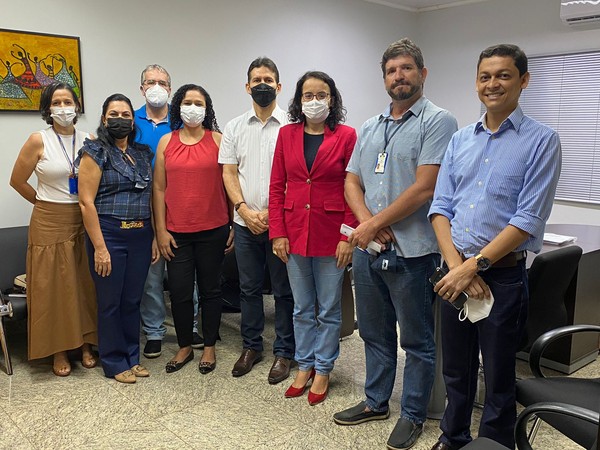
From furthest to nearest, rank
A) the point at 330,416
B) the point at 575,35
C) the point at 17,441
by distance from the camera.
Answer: the point at 575,35
the point at 330,416
the point at 17,441

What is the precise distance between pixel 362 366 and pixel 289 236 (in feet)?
3.33

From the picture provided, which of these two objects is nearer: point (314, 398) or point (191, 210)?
point (314, 398)

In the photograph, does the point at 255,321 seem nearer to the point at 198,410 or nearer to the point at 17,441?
the point at 198,410

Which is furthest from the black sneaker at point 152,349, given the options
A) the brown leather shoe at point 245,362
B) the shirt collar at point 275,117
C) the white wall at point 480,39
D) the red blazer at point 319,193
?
the white wall at point 480,39

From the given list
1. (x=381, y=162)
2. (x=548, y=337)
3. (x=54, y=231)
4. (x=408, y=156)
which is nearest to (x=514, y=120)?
(x=408, y=156)

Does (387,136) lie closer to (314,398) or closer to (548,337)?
(548,337)

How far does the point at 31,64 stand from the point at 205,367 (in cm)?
224

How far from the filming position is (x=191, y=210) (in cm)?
286

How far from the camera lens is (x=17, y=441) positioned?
2.33 meters

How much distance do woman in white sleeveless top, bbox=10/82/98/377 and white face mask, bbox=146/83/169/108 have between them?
1.47 feet

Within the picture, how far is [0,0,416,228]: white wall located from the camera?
3.55 metres

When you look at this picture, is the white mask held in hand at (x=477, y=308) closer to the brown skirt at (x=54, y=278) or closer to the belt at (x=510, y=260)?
the belt at (x=510, y=260)

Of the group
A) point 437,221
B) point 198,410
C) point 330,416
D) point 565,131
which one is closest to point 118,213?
point 198,410

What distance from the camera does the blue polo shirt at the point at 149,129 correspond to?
317 cm
